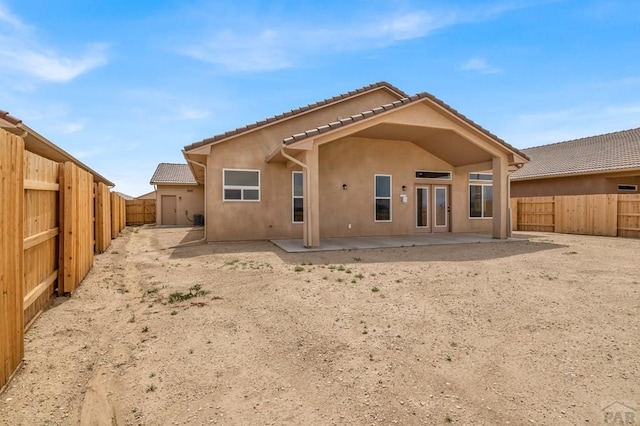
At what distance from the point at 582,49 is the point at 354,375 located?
41.4 feet

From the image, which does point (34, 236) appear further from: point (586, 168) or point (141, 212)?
point (141, 212)

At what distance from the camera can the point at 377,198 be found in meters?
12.9

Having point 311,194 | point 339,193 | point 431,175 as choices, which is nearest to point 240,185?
point 311,194

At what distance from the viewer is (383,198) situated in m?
13.0

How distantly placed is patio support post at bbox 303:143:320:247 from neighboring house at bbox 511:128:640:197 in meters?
15.2

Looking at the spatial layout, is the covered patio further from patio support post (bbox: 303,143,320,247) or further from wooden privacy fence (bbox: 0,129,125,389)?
wooden privacy fence (bbox: 0,129,125,389)

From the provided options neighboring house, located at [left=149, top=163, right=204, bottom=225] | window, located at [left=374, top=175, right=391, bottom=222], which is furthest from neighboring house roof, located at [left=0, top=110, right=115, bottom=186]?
window, located at [left=374, top=175, right=391, bottom=222]

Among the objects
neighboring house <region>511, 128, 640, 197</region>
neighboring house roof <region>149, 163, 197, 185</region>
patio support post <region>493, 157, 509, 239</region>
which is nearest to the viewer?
patio support post <region>493, 157, 509, 239</region>

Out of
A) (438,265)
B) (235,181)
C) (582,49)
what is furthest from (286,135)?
(582,49)

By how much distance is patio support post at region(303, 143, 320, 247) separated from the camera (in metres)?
9.35

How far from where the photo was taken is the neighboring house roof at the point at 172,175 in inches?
888

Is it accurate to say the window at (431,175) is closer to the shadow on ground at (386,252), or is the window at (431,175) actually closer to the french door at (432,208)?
the french door at (432,208)

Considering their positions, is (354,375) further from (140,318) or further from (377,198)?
(377,198)

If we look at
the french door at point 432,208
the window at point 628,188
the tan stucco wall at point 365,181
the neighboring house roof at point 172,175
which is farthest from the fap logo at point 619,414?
the neighboring house roof at point 172,175
